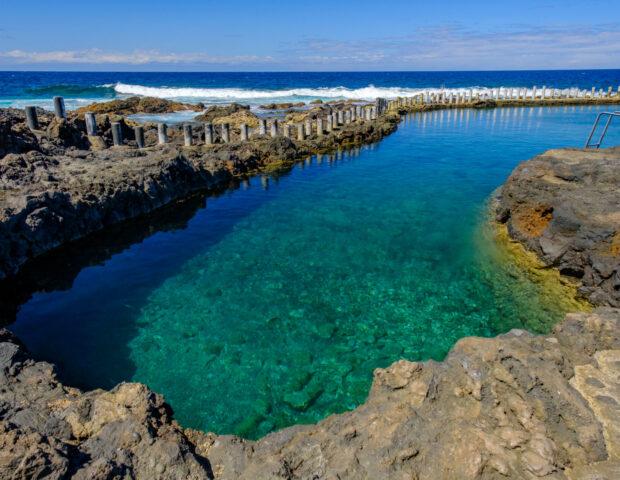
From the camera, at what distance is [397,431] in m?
3.22

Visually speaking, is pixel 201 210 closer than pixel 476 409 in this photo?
No

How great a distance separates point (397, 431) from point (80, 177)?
10662 millimetres

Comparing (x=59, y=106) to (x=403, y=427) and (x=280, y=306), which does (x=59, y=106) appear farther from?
(x=403, y=427)

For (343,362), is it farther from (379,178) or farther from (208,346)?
(379,178)

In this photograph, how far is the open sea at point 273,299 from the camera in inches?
218

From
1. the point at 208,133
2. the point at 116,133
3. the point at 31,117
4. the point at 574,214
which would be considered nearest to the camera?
the point at 574,214

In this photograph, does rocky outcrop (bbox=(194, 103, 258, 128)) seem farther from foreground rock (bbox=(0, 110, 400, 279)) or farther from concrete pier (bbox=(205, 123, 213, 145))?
foreground rock (bbox=(0, 110, 400, 279))

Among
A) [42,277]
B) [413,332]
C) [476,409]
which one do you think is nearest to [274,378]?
[413,332]

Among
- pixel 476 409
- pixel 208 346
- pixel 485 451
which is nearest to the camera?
pixel 485 451

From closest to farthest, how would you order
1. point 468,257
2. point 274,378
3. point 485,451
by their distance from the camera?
1. point 485,451
2. point 274,378
3. point 468,257

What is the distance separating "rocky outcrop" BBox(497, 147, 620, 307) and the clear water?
84cm

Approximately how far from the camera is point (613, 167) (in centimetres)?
930

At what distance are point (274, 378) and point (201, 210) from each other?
25.4ft

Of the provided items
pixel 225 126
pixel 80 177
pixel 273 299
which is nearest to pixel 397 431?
pixel 273 299
